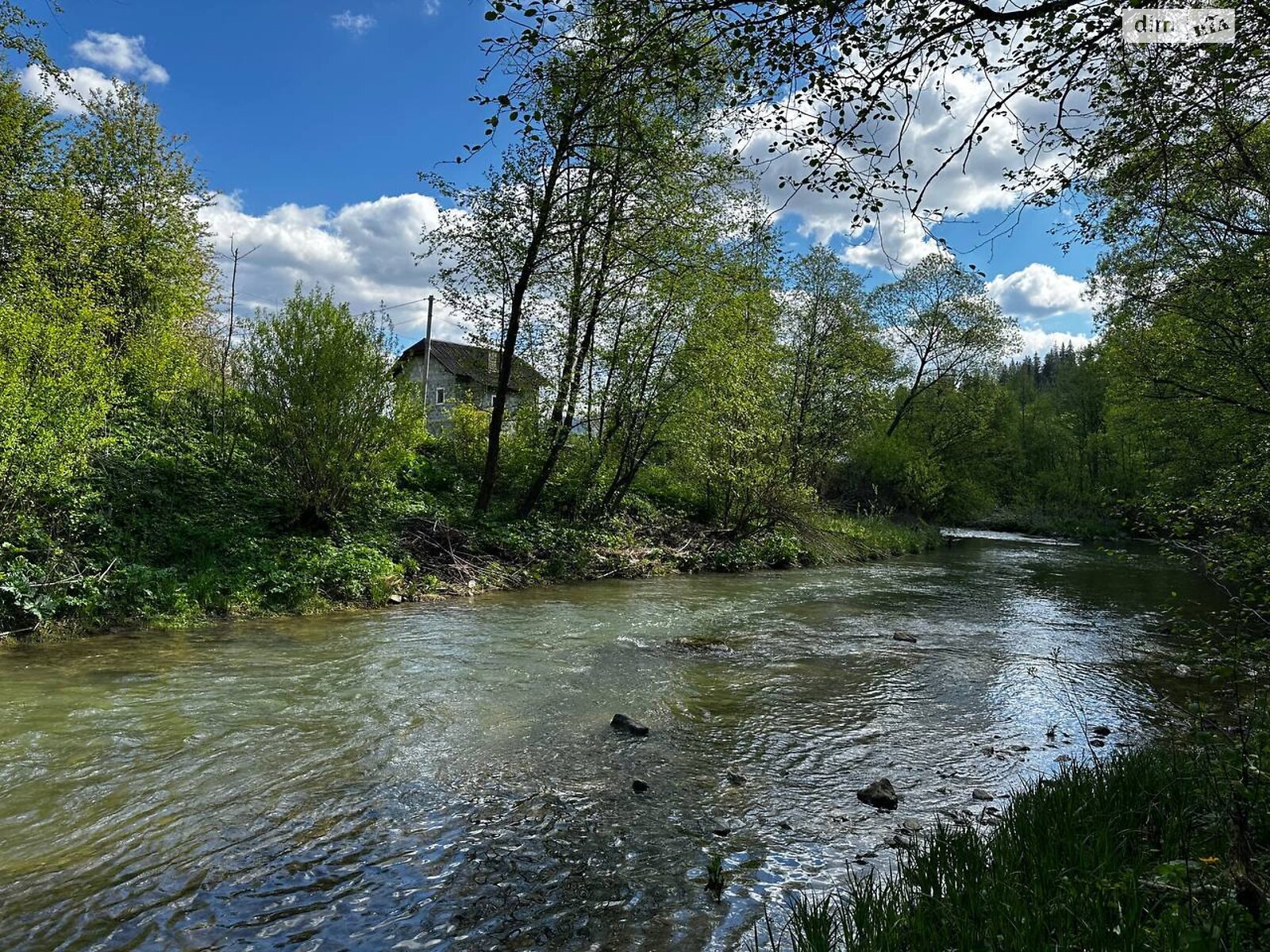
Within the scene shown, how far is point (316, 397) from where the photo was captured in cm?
1407

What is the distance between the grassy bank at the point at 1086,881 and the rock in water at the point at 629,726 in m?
3.03

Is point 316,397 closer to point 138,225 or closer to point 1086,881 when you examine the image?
point 138,225

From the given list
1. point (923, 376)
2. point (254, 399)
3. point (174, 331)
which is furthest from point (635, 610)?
point (923, 376)

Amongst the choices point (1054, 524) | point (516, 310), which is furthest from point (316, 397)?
point (1054, 524)

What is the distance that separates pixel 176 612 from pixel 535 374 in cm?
1228

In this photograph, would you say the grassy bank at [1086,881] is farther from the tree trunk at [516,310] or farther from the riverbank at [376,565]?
the tree trunk at [516,310]

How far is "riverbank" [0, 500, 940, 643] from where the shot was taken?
10.2 m

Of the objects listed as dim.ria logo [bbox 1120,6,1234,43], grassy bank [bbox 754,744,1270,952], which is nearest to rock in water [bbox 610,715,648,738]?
grassy bank [bbox 754,744,1270,952]

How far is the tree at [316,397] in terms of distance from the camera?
553 inches

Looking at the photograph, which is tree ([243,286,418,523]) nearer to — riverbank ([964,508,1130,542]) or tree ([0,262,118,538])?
tree ([0,262,118,538])

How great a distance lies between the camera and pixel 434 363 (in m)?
47.2

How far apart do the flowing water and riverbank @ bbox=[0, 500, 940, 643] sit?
85cm

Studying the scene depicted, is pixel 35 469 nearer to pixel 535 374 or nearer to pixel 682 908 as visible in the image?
pixel 682 908

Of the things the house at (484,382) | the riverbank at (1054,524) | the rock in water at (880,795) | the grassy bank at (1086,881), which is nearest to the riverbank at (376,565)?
the house at (484,382)
